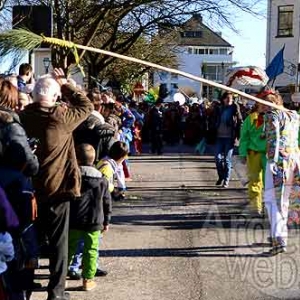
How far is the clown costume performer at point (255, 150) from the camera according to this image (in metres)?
8.44

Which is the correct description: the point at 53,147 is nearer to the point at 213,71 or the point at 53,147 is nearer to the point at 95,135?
the point at 95,135

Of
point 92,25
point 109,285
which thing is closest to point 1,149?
point 109,285

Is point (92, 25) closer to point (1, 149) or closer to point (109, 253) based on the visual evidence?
point (109, 253)

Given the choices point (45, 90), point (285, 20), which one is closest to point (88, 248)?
point (45, 90)

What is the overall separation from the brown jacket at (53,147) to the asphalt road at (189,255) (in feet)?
3.44

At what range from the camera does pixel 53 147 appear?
17.9 feet

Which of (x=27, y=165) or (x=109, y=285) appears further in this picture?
(x=109, y=285)

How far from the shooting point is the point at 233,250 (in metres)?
7.52

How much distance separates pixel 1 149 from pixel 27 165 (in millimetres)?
216

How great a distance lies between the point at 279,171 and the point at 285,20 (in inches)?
1684

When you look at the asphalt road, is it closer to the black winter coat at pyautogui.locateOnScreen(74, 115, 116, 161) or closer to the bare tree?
the black winter coat at pyautogui.locateOnScreen(74, 115, 116, 161)

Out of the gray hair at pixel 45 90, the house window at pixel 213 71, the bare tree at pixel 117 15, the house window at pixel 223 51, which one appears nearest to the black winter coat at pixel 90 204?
the gray hair at pixel 45 90

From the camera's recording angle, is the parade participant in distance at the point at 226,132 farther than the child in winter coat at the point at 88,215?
Yes

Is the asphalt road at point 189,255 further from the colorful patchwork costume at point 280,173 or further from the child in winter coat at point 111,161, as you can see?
the child in winter coat at point 111,161
